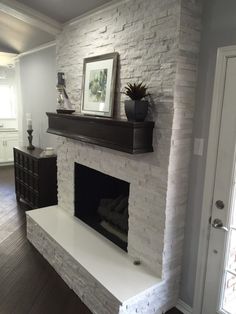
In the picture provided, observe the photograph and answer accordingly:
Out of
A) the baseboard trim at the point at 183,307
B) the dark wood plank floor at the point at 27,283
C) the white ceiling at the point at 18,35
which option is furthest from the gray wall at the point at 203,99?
the white ceiling at the point at 18,35

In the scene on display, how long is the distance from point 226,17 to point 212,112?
0.56 m

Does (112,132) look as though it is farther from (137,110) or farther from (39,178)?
(39,178)

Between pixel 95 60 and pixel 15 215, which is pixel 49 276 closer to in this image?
pixel 15 215

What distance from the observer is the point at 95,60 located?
238 centimetres

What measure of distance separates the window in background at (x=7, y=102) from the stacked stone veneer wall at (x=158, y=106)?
460cm

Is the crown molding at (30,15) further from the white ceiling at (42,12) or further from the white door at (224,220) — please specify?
the white door at (224,220)

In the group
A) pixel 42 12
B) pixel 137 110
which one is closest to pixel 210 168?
pixel 137 110

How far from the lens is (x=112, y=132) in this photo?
6.61ft

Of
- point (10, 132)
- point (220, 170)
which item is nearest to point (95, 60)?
point (220, 170)

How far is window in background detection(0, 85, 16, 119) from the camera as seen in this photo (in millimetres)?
6387

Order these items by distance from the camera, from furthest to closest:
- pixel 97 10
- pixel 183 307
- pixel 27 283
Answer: pixel 27 283, pixel 97 10, pixel 183 307

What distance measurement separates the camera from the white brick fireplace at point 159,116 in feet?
5.74

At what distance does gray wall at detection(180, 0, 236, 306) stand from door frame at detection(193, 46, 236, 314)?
0.04 metres

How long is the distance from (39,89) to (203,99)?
322 cm
